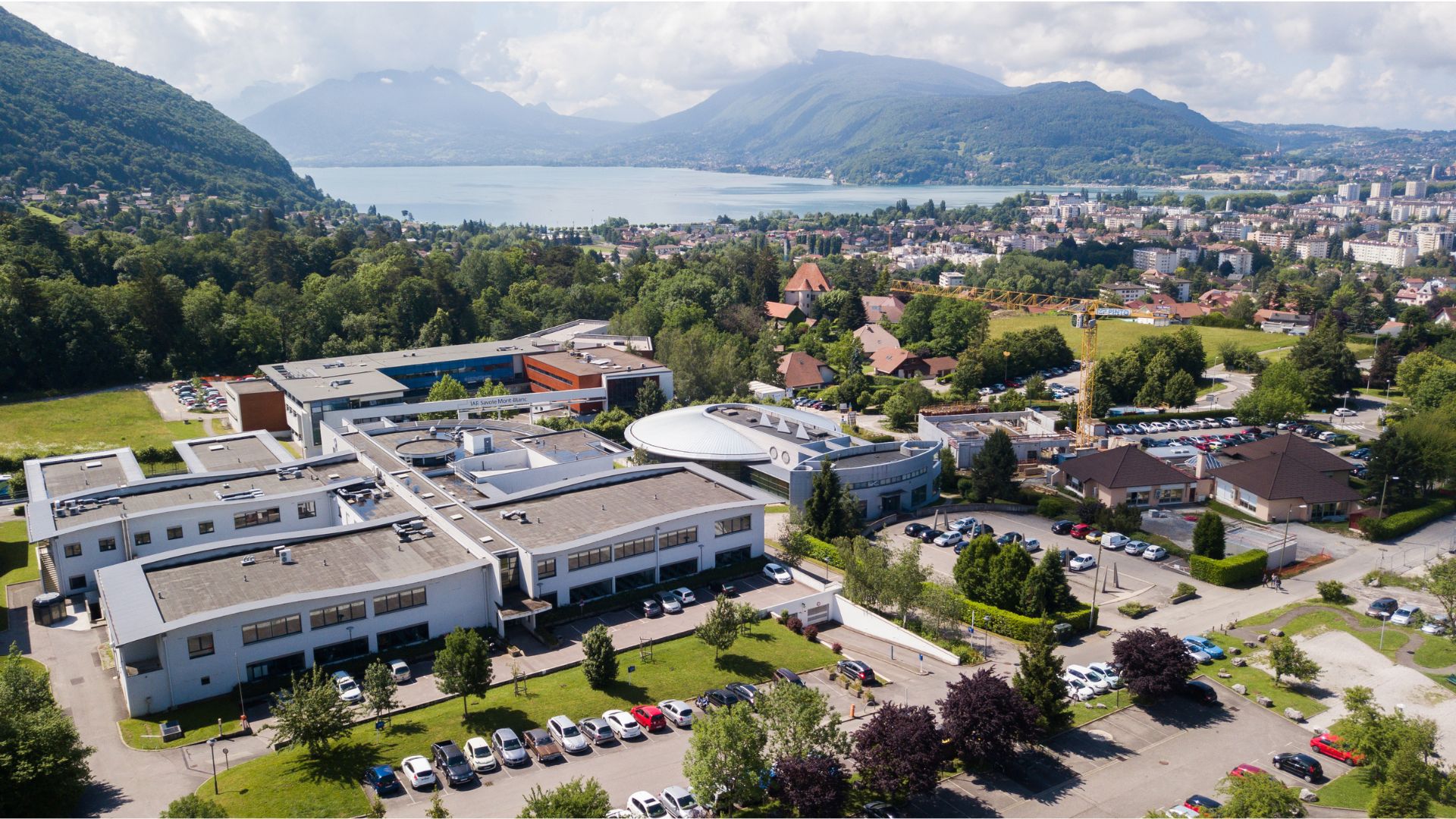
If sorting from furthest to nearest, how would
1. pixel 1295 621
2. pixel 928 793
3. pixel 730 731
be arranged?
pixel 1295 621 < pixel 928 793 < pixel 730 731

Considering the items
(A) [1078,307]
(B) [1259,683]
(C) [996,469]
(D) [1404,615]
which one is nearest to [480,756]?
(B) [1259,683]

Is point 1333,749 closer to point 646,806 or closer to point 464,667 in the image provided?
point 646,806

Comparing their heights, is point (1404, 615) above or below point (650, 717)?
below

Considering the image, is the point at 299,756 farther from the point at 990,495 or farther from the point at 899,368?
the point at 899,368

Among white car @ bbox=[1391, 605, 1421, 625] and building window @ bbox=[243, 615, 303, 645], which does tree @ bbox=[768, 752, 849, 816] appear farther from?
white car @ bbox=[1391, 605, 1421, 625]

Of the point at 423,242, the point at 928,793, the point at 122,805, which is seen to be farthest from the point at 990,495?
the point at 423,242

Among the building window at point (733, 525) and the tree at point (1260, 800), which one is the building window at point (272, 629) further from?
the tree at point (1260, 800)
